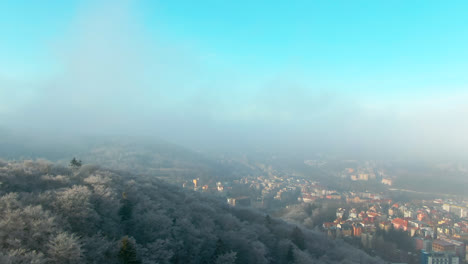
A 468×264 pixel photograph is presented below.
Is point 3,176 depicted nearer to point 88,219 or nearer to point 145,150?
point 88,219

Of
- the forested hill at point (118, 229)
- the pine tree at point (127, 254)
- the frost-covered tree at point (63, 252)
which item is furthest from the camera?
the pine tree at point (127, 254)

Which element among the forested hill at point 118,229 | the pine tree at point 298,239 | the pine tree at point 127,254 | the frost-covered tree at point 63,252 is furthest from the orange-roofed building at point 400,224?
the frost-covered tree at point 63,252

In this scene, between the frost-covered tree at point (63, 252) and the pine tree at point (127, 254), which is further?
the pine tree at point (127, 254)

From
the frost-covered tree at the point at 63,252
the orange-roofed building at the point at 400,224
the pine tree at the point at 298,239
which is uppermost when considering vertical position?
the frost-covered tree at the point at 63,252

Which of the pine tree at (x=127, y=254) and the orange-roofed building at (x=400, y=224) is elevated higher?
the pine tree at (x=127, y=254)

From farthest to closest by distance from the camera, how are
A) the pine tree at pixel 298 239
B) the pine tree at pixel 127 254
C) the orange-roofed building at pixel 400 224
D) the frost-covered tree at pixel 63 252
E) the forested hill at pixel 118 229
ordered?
the orange-roofed building at pixel 400 224 < the pine tree at pixel 298 239 < the pine tree at pixel 127 254 < the forested hill at pixel 118 229 < the frost-covered tree at pixel 63 252

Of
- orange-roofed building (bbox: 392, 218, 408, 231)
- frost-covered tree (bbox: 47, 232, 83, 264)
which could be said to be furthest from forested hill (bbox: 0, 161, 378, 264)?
orange-roofed building (bbox: 392, 218, 408, 231)

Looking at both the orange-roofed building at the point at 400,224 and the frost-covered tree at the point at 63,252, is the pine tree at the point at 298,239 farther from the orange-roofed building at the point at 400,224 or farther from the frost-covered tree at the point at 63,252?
the frost-covered tree at the point at 63,252

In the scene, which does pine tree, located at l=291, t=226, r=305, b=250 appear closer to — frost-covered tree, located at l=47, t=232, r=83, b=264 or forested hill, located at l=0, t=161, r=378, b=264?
forested hill, located at l=0, t=161, r=378, b=264

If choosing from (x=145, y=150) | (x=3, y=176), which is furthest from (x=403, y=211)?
(x=145, y=150)
